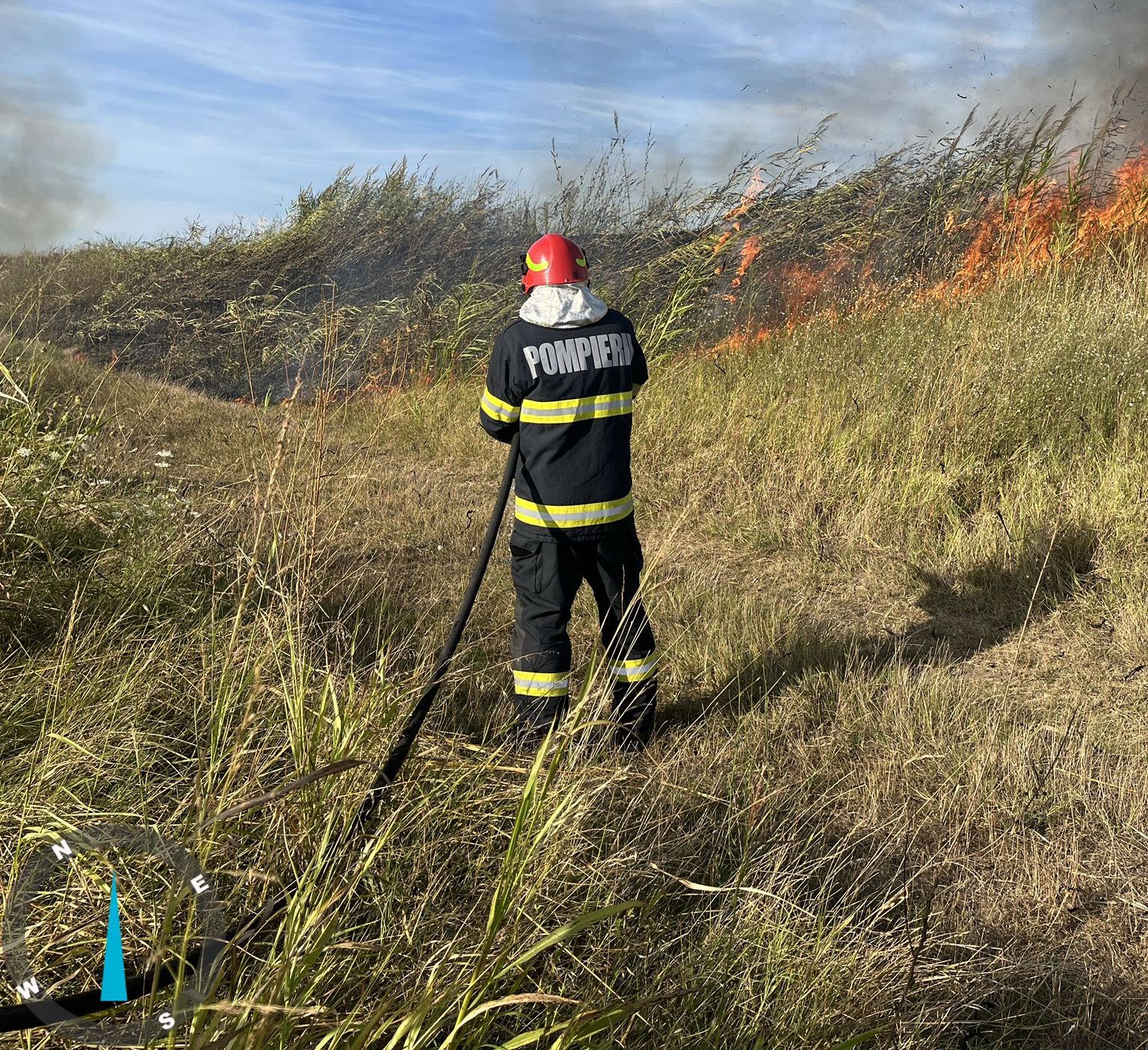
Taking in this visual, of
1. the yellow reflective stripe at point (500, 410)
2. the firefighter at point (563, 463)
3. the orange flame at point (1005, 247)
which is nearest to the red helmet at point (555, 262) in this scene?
the firefighter at point (563, 463)

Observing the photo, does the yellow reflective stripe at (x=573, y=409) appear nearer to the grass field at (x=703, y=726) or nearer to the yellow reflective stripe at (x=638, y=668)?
the grass field at (x=703, y=726)

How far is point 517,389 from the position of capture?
130 inches

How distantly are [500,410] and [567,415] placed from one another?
0.25 metres

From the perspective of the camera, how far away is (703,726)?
354 centimetres

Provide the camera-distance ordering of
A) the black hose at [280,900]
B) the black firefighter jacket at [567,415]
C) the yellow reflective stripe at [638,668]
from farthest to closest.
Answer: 1. the yellow reflective stripe at [638,668]
2. the black firefighter jacket at [567,415]
3. the black hose at [280,900]

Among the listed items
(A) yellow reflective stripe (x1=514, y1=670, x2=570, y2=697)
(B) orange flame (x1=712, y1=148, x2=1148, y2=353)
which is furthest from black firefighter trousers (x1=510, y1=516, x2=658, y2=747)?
(B) orange flame (x1=712, y1=148, x2=1148, y2=353)

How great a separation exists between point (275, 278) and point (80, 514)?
9.62m

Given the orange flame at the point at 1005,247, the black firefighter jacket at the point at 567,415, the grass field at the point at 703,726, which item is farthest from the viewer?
the orange flame at the point at 1005,247

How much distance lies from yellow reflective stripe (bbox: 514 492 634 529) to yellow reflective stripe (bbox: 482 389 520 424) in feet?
1.02

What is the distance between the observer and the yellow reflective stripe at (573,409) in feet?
10.8

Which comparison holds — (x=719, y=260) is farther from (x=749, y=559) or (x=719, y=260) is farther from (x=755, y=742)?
(x=755, y=742)

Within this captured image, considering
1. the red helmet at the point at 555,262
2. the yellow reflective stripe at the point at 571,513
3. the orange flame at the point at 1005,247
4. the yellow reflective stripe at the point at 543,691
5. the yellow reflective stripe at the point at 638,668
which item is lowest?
the yellow reflective stripe at the point at 543,691

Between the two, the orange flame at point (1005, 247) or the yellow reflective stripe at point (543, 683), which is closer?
the yellow reflective stripe at point (543, 683)

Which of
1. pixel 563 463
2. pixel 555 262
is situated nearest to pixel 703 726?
pixel 563 463
